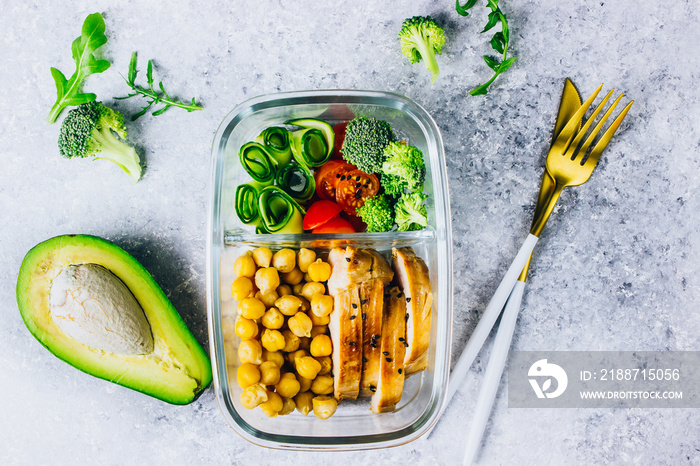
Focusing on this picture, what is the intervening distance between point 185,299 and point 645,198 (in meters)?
2.03

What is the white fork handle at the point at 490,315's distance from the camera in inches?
71.0

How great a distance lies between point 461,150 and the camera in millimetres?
1871

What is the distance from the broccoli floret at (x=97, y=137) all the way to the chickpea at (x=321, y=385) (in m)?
1.14

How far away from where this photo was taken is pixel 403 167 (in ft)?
5.16

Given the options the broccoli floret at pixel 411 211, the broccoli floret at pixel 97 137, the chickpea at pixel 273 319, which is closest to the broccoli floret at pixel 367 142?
the broccoli floret at pixel 411 211

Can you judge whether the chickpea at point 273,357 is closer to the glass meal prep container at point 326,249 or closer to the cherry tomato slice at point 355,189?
the glass meal prep container at point 326,249

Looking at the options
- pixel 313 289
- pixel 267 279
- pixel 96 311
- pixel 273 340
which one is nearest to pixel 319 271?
pixel 313 289

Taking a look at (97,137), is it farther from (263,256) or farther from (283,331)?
→ (283,331)

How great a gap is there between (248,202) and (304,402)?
0.77 m

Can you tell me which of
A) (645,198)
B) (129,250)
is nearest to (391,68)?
(645,198)

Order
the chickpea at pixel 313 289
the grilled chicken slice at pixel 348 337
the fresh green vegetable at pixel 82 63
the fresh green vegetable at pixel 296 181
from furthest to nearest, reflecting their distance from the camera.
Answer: the fresh green vegetable at pixel 82 63, the fresh green vegetable at pixel 296 181, the chickpea at pixel 313 289, the grilled chicken slice at pixel 348 337

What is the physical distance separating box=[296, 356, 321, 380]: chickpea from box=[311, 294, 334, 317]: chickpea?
0.56ft

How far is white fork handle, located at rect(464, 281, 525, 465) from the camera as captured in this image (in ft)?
6.01

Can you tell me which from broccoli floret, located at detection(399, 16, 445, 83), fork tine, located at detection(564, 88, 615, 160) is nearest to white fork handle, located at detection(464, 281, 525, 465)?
fork tine, located at detection(564, 88, 615, 160)
